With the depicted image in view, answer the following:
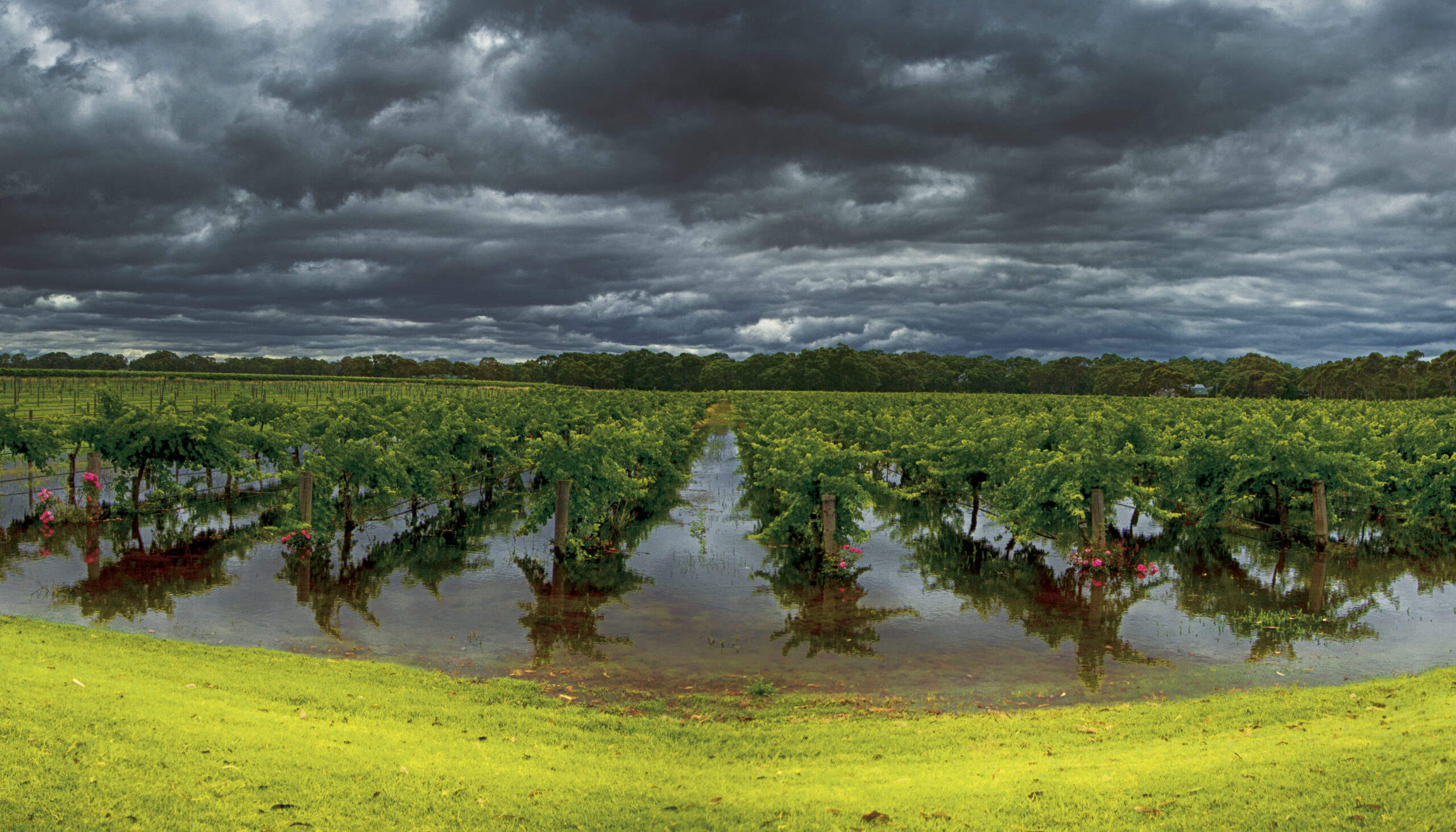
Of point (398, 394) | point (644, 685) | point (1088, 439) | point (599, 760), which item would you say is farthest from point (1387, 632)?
point (398, 394)

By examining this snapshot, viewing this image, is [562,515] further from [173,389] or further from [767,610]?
[173,389]

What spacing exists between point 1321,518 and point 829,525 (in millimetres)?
15101

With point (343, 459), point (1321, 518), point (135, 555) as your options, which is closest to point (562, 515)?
point (343, 459)

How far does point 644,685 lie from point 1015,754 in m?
5.77

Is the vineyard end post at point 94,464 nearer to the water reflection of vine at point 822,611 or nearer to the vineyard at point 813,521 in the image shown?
the vineyard at point 813,521

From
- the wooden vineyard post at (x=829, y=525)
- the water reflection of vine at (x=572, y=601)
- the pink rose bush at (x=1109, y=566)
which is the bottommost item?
the water reflection of vine at (x=572, y=601)

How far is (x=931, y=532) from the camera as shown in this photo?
2661cm

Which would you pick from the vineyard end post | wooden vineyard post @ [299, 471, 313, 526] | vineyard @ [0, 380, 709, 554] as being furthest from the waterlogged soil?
the vineyard end post

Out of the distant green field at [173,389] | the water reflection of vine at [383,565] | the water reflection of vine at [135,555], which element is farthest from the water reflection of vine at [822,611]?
the distant green field at [173,389]

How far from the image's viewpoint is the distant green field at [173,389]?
7138 centimetres

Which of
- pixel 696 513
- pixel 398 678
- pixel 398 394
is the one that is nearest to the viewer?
pixel 398 678

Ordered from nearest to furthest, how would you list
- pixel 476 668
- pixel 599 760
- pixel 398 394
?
pixel 599 760 < pixel 476 668 < pixel 398 394

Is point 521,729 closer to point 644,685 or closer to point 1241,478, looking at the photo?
point 644,685

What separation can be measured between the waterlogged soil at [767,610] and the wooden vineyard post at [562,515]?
2.50 ft
